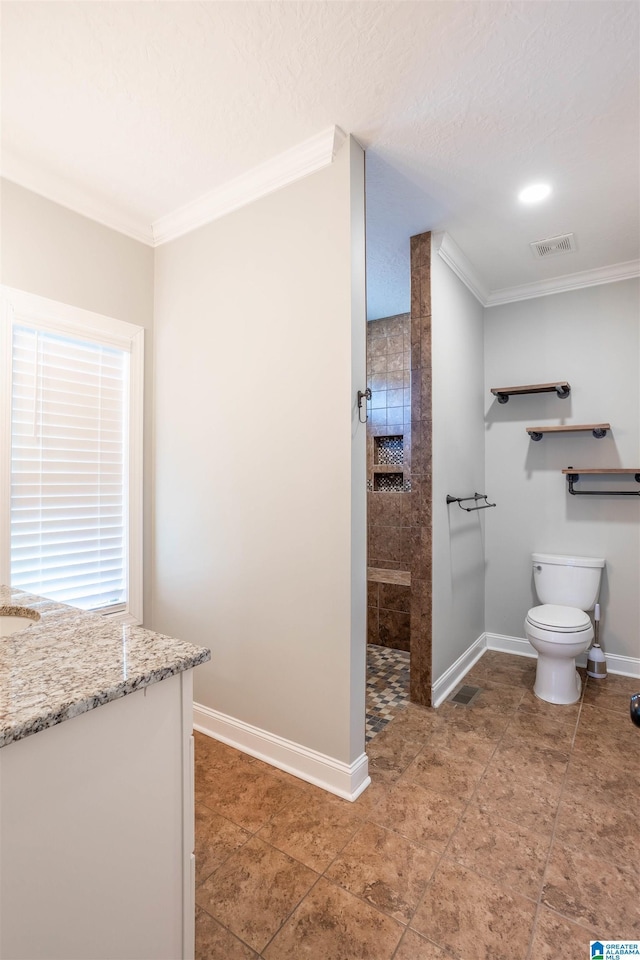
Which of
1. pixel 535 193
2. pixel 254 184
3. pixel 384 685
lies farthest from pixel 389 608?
pixel 254 184

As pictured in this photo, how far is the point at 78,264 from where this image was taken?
2.30 meters

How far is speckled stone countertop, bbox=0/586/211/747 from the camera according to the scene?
2.47 feet

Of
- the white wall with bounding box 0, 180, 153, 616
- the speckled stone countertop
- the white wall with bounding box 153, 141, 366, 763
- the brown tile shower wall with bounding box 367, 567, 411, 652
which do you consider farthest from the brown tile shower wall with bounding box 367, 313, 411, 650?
the speckled stone countertop

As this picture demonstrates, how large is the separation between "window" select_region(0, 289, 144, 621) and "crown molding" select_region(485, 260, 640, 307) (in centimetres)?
261

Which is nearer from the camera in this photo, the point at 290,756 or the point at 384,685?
the point at 290,756

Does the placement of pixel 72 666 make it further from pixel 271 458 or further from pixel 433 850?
pixel 433 850

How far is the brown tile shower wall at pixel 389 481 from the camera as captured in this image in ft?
11.8

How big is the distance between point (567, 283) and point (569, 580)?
206 cm

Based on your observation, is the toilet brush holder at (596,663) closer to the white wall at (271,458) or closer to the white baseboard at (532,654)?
the white baseboard at (532,654)

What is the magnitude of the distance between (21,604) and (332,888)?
1311mm

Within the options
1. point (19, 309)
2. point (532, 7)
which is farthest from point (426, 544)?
point (19, 309)

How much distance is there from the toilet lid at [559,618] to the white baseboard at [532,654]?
1.76 ft

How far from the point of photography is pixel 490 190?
223 cm

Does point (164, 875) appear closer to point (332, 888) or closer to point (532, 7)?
point (332, 888)
